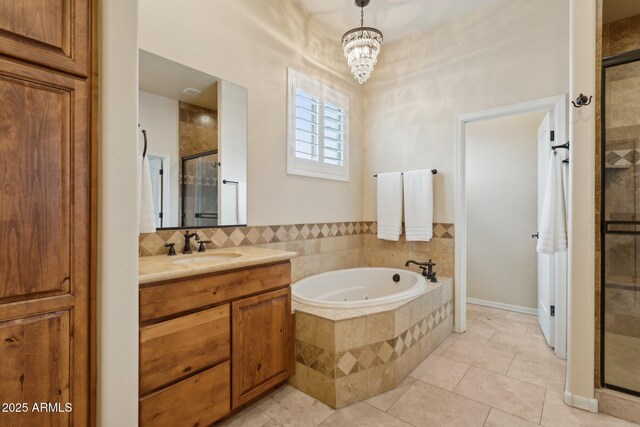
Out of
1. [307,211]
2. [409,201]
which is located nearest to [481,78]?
[409,201]

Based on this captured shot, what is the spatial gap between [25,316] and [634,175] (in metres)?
3.04

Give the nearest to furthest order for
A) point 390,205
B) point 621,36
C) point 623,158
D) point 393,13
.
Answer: point 623,158 < point 621,36 < point 393,13 < point 390,205

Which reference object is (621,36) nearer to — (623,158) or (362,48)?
(623,158)

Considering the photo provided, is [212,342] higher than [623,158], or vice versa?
[623,158]

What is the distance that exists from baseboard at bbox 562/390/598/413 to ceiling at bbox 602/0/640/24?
2.61 meters

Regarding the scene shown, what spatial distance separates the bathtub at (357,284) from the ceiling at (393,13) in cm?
252

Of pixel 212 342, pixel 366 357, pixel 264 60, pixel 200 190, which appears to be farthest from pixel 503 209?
pixel 212 342

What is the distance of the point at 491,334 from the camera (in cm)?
284

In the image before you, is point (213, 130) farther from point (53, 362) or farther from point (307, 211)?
point (53, 362)

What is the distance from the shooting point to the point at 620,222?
1.78 meters

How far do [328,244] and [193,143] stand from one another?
1.65 metres

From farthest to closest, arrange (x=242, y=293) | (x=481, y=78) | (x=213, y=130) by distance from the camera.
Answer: (x=481, y=78) → (x=213, y=130) → (x=242, y=293)

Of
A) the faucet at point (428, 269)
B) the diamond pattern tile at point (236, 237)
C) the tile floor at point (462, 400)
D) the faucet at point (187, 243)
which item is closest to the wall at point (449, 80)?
the faucet at point (428, 269)

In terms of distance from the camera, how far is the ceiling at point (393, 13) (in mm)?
2689
